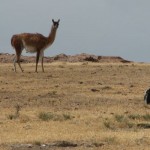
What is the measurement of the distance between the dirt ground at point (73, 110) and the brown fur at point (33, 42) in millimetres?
1259

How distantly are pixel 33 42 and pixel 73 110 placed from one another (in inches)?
642

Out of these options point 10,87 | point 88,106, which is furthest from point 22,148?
point 10,87

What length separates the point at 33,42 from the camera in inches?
1462

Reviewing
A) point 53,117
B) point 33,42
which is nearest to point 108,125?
point 53,117

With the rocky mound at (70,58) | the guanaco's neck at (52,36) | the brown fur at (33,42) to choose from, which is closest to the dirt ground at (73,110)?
the brown fur at (33,42)

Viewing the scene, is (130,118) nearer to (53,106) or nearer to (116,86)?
(53,106)

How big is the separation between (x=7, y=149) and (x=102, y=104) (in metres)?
9.15

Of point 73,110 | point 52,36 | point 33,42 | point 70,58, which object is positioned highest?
point 52,36

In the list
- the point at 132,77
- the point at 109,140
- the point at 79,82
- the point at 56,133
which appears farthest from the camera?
the point at 132,77

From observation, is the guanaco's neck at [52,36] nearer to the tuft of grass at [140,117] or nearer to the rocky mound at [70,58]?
the rocky mound at [70,58]

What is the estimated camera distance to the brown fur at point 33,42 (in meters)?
37.0

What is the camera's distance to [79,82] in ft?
102

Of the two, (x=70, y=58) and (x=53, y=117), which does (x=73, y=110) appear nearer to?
(x=53, y=117)

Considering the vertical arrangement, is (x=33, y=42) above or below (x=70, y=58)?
above
